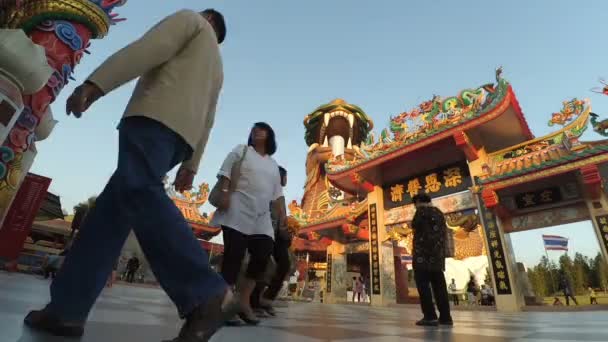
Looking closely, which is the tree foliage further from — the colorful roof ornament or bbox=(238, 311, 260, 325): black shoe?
the colorful roof ornament

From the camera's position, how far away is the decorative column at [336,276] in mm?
13617

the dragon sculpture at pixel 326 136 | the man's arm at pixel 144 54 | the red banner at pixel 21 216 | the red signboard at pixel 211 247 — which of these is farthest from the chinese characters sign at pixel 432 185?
the dragon sculpture at pixel 326 136

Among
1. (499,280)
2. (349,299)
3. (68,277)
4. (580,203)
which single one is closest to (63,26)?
(68,277)

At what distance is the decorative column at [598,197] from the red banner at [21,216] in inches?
574

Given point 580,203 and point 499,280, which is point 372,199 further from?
point 580,203

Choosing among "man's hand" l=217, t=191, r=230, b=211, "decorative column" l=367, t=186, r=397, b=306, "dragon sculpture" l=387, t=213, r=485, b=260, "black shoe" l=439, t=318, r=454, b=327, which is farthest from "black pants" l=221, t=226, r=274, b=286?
"decorative column" l=367, t=186, r=397, b=306

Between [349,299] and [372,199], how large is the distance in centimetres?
561

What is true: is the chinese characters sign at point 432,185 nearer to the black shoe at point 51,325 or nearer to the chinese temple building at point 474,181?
the chinese temple building at point 474,181

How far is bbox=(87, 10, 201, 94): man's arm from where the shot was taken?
112cm

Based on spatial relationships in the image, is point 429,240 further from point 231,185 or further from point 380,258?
point 380,258

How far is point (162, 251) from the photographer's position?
1042mm

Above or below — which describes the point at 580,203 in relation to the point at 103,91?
above

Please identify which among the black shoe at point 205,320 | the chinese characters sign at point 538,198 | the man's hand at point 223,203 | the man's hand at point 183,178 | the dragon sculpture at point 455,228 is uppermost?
the chinese characters sign at point 538,198

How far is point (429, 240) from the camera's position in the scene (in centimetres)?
338
